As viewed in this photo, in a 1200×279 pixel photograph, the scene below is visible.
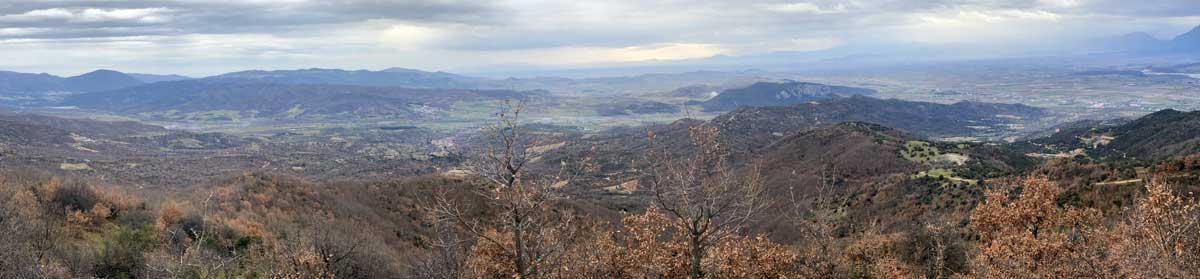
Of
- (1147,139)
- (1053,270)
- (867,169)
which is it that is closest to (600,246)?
(1053,270)

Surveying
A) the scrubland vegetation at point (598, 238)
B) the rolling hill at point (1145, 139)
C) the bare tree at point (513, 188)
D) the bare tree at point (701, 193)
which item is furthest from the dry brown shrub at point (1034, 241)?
the rolling hill at point (1145, 139)

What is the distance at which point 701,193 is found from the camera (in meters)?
16.2

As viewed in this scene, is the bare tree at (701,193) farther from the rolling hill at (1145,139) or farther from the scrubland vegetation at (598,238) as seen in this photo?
the rolling hill at (1145,139)

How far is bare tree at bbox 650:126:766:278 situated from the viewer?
1535 centimetres

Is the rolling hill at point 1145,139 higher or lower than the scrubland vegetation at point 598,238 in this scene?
lower

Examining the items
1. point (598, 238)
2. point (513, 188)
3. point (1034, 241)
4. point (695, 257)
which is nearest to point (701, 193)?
point (695, 257)

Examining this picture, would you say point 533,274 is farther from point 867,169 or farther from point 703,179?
point 867,169

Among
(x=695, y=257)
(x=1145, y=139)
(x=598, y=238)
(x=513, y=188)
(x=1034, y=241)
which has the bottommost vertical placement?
(x=1145, y=139)

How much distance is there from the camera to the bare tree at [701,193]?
15348 millimetres

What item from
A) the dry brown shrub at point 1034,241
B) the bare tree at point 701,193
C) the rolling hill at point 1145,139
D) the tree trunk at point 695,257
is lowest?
the rolling hill at point 1145,139

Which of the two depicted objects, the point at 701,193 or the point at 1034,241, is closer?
the point at 701,193

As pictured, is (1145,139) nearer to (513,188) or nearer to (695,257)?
(695,257)

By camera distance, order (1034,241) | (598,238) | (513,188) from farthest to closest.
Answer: (598,238) < (1034,241) < (513,188)

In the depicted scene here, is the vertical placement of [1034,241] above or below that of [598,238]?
below
